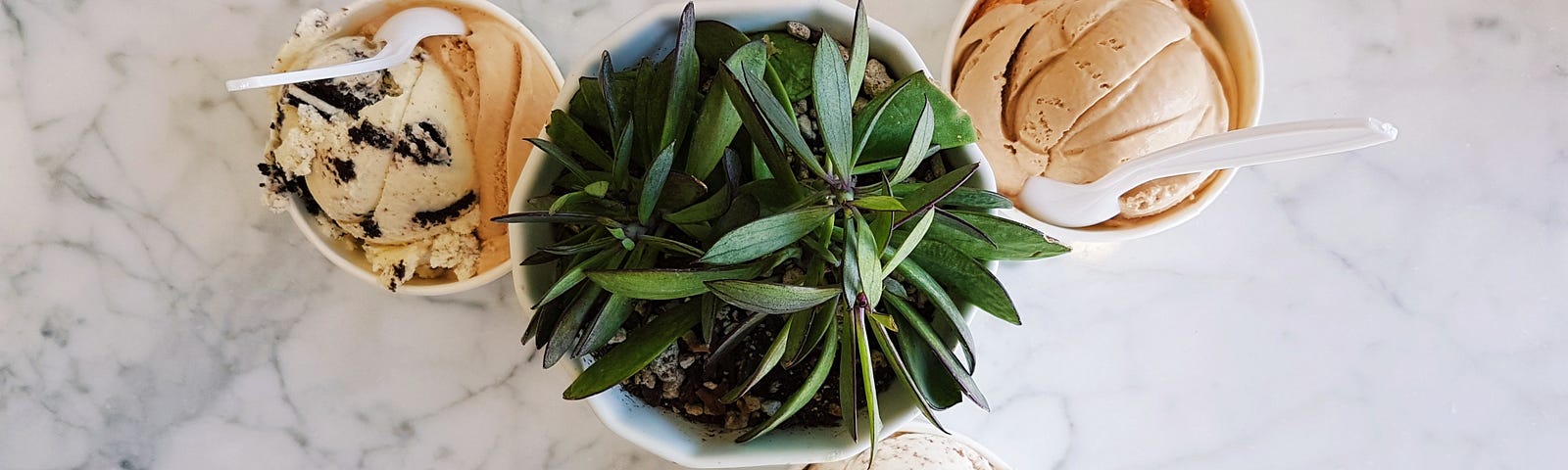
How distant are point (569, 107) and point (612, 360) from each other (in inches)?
6.0

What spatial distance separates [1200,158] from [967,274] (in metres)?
0.19

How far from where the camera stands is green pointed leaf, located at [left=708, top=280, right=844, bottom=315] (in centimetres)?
45

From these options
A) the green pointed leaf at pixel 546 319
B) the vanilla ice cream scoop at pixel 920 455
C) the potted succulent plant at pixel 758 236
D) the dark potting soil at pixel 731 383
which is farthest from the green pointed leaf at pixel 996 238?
the vanilla ice cream scoop at pixel 920 455

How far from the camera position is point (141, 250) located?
2.92 feet

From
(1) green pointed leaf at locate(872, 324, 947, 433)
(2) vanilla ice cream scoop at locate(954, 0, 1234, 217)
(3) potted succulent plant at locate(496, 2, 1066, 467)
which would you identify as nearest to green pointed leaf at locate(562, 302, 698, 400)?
(3) potted succulent plant at locate(496, 2, 1066, 467)

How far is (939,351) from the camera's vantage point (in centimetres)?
52

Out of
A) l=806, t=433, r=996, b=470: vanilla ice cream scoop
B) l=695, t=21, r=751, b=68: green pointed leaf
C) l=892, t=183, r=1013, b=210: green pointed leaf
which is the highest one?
l=695, t=21, r=751, b=68: green pointed leaf

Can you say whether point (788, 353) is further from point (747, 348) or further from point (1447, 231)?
point (1447, 231)

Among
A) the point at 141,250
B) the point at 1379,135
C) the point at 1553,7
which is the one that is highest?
the point at 1379,135

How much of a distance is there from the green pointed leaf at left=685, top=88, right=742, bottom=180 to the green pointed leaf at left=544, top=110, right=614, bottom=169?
2.3 inches

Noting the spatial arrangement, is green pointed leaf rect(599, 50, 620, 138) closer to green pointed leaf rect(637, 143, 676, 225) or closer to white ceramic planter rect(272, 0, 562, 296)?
green pointed leaf rect(637, 143, 676, 225)

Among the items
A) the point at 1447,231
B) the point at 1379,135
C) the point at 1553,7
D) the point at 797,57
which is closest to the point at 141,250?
the point at 797,57

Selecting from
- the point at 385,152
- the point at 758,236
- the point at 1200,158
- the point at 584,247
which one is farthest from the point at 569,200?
the point at 1200,158

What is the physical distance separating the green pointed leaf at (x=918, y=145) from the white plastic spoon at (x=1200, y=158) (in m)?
0.22
